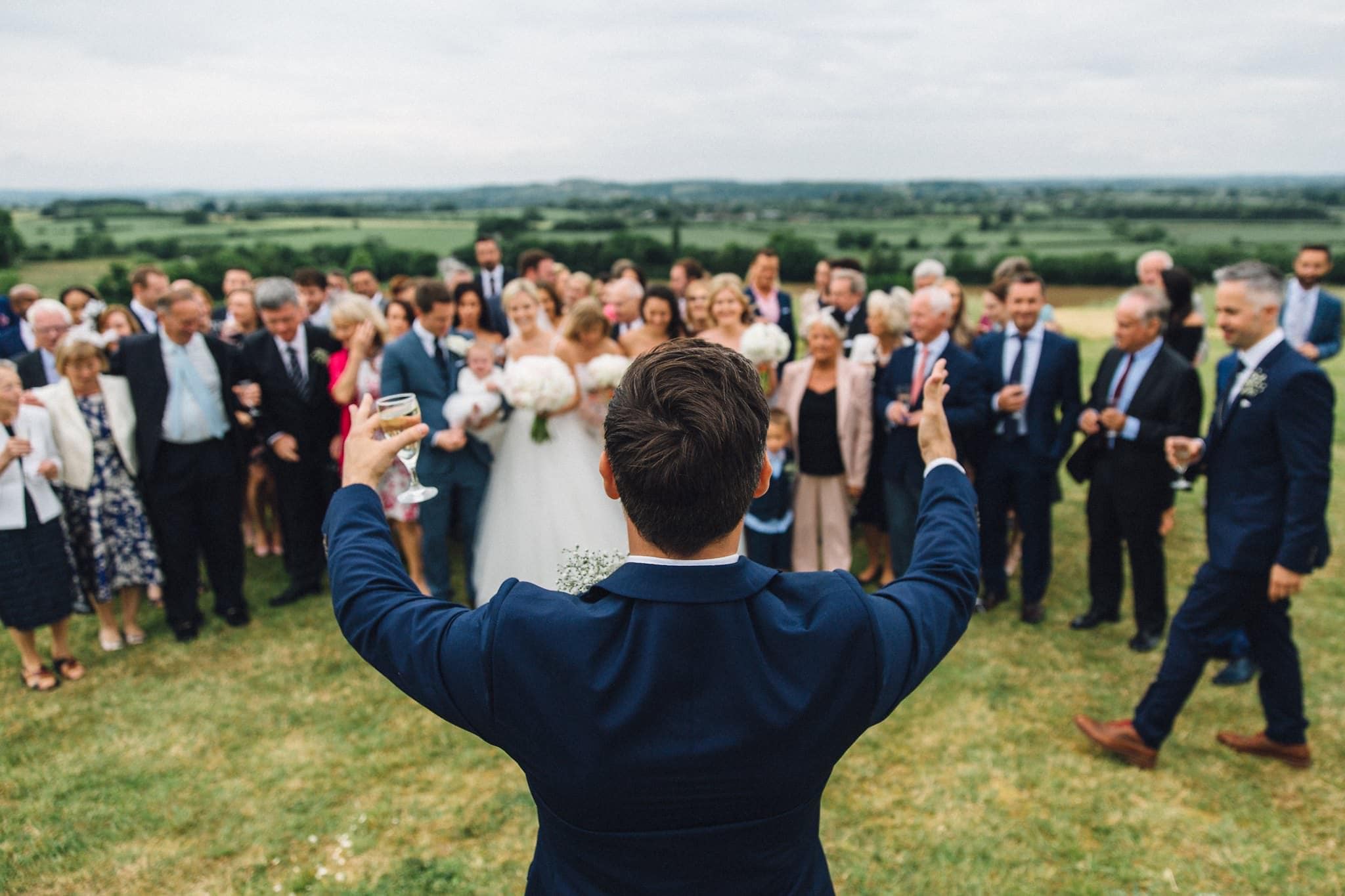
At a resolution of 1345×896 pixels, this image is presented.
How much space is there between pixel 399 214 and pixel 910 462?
3208 centimetres

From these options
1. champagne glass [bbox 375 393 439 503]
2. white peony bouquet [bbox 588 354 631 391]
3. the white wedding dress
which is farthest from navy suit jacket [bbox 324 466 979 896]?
white peony bouquet [bbox 588 354 631 391]

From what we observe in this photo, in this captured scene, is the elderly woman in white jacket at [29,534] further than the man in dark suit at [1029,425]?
No

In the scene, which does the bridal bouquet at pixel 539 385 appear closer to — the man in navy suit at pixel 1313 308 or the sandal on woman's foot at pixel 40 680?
the sandal on woman's foot at pixel 40 680

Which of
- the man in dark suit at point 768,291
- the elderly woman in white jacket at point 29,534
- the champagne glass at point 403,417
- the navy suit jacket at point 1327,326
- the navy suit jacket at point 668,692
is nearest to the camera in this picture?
the navy suit jacket at point 668,692

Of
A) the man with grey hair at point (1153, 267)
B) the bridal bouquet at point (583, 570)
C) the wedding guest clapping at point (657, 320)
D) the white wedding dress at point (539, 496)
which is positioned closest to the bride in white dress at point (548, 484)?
the white wedding dress at point (539, 496)

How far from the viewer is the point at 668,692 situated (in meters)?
1.25

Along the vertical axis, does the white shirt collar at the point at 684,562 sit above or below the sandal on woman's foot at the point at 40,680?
above

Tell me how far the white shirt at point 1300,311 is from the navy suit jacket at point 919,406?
14.8 ft

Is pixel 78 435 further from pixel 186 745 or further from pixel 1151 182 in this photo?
pixel 1151 182

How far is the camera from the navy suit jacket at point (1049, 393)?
5.83 m

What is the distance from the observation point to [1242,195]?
2982 inches

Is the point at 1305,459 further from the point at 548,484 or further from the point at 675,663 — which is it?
the point at 548,484

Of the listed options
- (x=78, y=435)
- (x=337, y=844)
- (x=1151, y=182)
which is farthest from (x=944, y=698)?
(x=1151, y=182)

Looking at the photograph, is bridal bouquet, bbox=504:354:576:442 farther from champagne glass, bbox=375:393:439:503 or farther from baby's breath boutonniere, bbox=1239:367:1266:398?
baby's breath boutonniere, bbox=1239:367:1266:398
